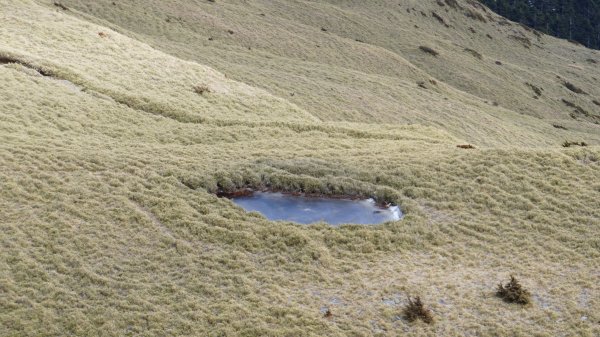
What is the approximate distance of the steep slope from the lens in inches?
2356

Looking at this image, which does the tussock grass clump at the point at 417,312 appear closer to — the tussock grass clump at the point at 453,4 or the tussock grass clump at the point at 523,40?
the tussock grass clump at the point at 453,4

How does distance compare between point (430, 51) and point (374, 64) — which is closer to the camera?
point (374, 64)

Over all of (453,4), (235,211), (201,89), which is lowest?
(201,89)

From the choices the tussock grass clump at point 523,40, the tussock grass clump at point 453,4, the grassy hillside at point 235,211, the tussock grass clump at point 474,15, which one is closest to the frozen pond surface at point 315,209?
the grassy hillside at point 235,211

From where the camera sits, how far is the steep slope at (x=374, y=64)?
59844 mm

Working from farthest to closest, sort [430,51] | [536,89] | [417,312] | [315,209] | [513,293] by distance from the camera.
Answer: [536,89], [430,51], [315,209], [513,293], [417,312]

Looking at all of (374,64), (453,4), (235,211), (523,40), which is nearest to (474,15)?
(453,4)

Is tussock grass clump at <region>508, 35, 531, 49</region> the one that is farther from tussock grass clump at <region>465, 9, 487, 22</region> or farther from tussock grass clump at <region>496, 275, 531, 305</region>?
tussock grass clump at <region>496, 275, 531, 305</region>

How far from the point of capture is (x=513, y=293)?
2011 cm

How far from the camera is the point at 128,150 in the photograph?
30.3 meters

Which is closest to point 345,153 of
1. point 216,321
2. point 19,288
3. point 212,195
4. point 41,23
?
point 212,195

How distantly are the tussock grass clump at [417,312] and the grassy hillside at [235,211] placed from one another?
29 cm

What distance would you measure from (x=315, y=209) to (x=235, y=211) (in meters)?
3.76

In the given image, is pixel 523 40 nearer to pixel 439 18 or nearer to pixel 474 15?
pixel 474 15
